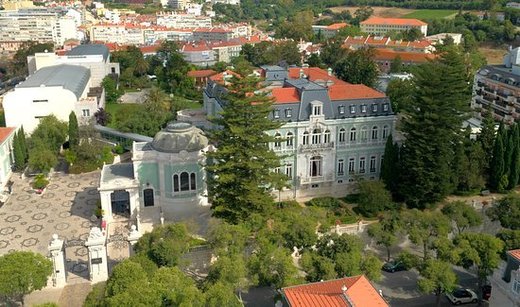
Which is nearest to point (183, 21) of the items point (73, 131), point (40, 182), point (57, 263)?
point (73, 131)

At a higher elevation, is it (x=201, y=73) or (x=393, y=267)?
(x=201, y=73)

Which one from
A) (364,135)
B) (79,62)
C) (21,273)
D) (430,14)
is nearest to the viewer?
(21,273)

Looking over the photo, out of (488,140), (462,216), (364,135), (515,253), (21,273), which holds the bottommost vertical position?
(462,216)

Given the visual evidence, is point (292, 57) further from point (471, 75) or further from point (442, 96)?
point (442, 96)

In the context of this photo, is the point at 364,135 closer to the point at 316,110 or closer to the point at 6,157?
the point at 316,110

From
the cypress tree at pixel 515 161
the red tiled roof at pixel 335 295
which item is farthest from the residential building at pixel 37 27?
the red tiled roof at pixel 335 295

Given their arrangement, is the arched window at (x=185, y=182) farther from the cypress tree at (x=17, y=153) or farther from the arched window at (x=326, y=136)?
the cypress tree at (x=17, y=153)
